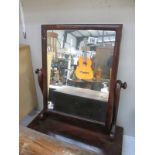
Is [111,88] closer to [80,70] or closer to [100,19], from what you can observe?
[80,70]

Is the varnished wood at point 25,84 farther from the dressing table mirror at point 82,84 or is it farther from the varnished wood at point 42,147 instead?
the varnished wood at point 42,147

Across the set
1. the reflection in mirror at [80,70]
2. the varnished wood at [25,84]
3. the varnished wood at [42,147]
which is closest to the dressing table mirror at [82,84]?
the reflection in mirror at [80,70]

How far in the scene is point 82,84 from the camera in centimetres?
117

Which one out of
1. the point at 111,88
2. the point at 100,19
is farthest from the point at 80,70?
the point at 100,19

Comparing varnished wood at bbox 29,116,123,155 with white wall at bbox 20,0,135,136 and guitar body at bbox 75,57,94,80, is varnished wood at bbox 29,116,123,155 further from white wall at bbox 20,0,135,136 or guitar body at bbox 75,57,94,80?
guitar body at bbox 75,57,94,80

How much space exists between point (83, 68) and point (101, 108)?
28 cm

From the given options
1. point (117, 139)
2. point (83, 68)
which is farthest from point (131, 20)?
point (117, 139)

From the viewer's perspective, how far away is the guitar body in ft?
3.67

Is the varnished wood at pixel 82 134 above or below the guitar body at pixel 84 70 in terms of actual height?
below

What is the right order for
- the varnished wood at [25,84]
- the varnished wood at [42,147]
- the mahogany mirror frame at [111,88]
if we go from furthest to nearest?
the varnished wood at [25,84] → the mahogany mirror frame at [111,88] → the varnished wood at [42,147]

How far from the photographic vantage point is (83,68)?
1139mm

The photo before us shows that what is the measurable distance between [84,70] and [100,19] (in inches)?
12.8

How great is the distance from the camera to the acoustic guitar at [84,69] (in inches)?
44.0
